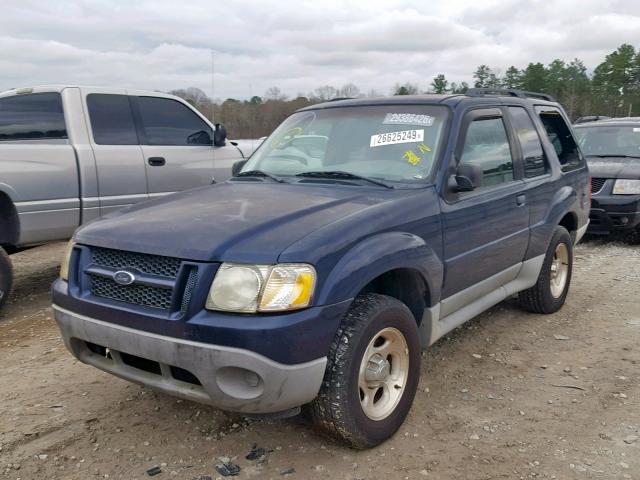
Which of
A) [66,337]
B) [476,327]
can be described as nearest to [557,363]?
[476,327]

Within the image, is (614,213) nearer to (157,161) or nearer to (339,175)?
(339,175)

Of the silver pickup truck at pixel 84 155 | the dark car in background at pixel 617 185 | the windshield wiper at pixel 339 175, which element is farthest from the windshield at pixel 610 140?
the windshield wiper at pixel 339 175

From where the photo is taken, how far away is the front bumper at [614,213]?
7918 mm

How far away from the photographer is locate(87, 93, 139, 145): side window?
19.1 ft

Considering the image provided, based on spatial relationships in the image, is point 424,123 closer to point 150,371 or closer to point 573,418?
point 573,418

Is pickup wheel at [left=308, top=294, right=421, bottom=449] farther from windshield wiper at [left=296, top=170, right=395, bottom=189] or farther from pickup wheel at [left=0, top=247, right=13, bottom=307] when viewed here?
pickup wheel at [left=0, top=247, right=13, bottom=307]

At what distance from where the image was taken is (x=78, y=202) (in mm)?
5516

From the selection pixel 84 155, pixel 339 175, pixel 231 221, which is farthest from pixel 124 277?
pixel 84 155

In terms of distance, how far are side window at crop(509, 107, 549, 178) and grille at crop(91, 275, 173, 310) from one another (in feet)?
9.93

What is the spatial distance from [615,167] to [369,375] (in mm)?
6870

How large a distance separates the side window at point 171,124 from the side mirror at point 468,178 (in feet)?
12.8

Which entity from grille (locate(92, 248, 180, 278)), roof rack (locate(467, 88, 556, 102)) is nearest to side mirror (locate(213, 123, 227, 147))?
roof rack (locate(467, 88, 556, 102))

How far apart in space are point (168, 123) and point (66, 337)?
4.00m

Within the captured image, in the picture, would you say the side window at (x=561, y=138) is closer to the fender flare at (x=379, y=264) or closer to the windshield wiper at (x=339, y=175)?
the windshield wiper at (x=339, y=175)
